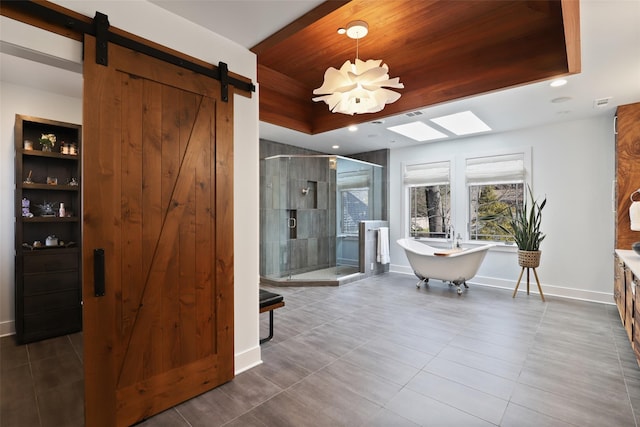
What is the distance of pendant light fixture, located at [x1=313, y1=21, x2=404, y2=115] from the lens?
237 cm

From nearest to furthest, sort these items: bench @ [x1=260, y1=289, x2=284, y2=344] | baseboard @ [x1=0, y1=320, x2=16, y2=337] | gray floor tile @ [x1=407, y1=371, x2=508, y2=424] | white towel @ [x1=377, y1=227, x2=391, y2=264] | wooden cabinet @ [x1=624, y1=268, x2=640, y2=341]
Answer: gray floor tile @ [x1=407, y1=371, x2=508, y2=424], wooden cabinet @ [x1=624, y1=268, x2=640, y2=341], bench @ [x1=260, y1=289, x2=284, y2=344], baseboard @ [x1=0, y1=320, x2=16, y2=337], white towel @ [x1=377, y1=227, x2=391, y2=264]

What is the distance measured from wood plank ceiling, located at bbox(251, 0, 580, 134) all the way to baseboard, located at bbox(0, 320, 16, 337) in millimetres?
3683

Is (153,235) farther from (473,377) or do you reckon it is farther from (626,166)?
(626,166)

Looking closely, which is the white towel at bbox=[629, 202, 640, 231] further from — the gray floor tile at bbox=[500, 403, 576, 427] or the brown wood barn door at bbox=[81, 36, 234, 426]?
the brown wood barn door at bbox=[81, 36, 234, 426]

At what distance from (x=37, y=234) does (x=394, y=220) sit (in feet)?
18.6

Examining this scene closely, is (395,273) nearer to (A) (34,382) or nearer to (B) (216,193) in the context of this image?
(B) (216,193)

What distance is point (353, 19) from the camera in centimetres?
247

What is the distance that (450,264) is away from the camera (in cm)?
484

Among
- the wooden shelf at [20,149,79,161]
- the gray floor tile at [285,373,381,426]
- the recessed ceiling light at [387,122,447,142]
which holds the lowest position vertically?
the gray floor tile at [285,373,381,426]

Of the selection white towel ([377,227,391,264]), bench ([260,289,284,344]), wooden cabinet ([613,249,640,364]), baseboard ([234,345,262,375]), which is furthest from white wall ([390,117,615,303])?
baseboard ([234,345,262,375])

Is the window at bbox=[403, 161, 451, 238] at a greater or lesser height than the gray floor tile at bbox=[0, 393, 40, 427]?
greater

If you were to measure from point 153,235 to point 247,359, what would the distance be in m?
1.27

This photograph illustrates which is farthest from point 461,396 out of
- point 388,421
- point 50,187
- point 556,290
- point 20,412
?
point 50,187

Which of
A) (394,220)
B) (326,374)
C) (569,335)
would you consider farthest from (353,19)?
(394,220)
